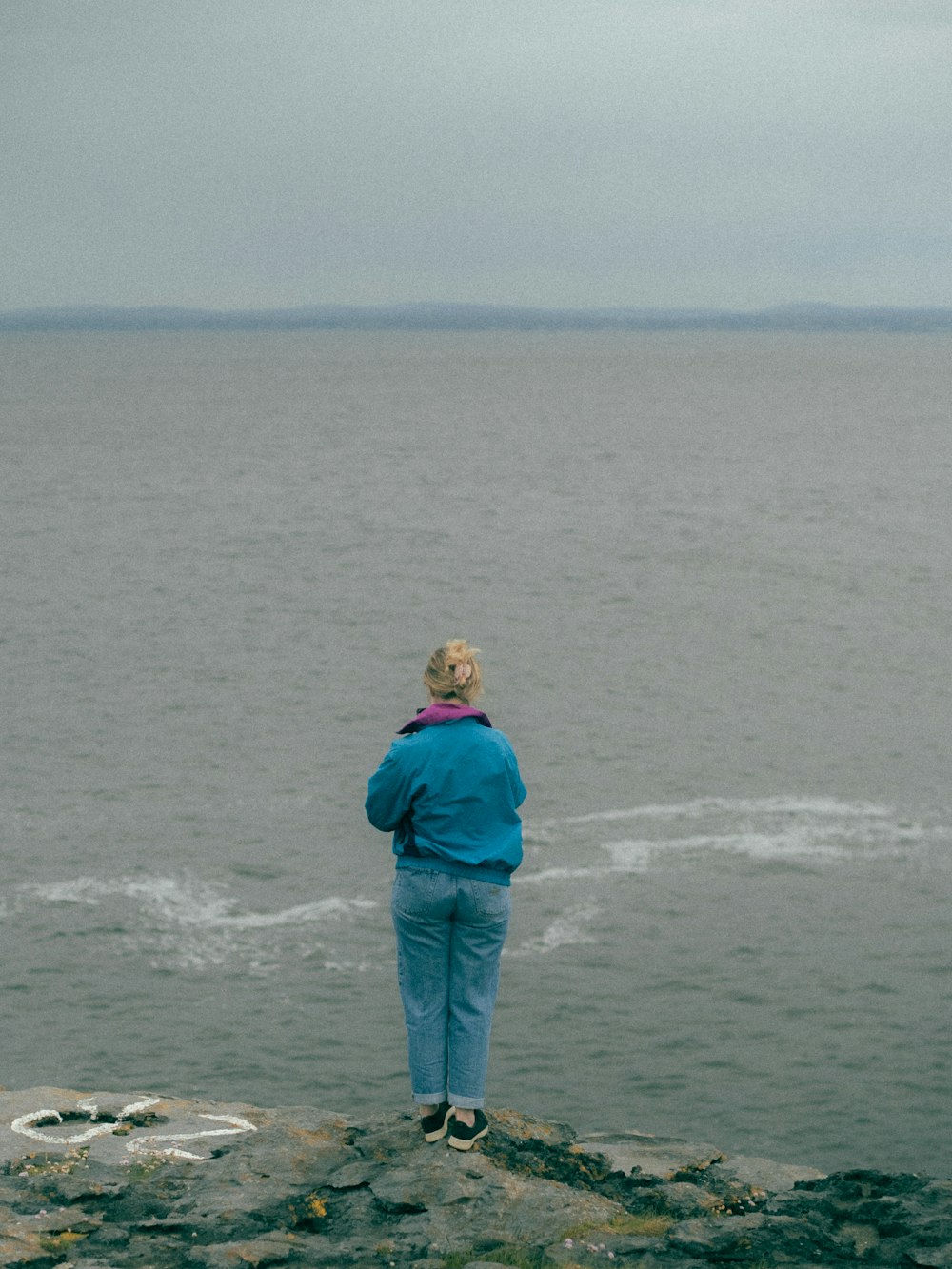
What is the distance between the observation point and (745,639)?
150ft

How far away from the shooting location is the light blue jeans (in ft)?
29.0

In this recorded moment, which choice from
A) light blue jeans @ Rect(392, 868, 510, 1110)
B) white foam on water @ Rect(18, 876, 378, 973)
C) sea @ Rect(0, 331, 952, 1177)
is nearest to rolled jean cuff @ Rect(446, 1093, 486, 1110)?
light blue jeans @ Rect(392, 868, 510, 1110)

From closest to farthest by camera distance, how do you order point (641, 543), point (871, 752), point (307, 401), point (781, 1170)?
point (781, 1170) < point (871, 752) < point (641, 543) < point (307, 401)

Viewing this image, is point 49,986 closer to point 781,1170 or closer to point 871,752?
point 781,1170

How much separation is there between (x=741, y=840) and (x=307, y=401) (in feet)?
462

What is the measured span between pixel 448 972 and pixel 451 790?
3.78ft

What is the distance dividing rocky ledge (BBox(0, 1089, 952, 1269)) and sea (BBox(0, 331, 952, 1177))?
767 centimetres

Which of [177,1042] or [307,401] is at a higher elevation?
[307,401]

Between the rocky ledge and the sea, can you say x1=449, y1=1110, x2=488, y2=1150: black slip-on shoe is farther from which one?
the sea

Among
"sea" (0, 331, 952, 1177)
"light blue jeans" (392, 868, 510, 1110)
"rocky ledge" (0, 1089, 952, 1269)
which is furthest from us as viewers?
"sea" (0, 331, 952, 1177)

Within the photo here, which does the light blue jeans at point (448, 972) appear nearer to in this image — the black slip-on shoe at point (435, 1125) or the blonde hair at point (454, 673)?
the black slip-on shoe at point (435, 1125)

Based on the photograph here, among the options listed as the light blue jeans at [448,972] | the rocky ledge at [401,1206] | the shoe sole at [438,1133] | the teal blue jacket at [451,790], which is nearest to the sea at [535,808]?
the rocky ledge at [401,1206]

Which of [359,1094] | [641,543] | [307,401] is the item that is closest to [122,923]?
[359,1094]

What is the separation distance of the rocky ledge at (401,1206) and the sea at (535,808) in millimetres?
7672
